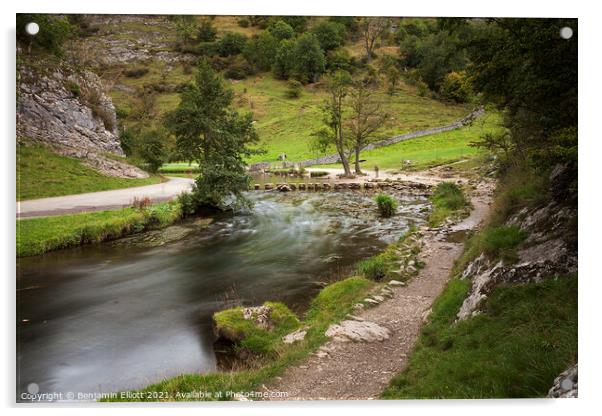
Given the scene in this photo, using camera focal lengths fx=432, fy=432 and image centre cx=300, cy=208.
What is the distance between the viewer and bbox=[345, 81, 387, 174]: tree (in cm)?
2187

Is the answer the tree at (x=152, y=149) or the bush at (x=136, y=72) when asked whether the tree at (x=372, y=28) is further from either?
the tree at (x=152, y=149)

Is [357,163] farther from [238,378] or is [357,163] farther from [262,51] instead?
[238,378]


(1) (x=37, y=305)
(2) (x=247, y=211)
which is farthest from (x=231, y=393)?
(2) (x=247, y=211)

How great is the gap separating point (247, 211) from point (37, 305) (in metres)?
9.89

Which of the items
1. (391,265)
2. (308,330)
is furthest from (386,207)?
(308,330)

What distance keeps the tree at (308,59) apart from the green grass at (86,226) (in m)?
5.35

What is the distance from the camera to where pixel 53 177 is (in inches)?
327

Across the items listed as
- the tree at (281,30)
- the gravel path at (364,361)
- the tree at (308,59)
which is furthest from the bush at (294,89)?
the gravel path at (364,361)

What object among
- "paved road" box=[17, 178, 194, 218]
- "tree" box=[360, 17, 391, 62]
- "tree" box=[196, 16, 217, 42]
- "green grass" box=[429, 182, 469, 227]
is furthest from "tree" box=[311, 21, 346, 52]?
"green grass" box=[429, 182, 469, 227]

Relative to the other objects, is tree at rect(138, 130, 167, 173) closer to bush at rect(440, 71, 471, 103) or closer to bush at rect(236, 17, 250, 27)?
bush at rect(236, 17, 250, 27)

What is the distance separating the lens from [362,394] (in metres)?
4.63

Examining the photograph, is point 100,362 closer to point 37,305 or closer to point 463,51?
point 37,305

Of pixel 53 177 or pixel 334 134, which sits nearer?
pixel 53 177

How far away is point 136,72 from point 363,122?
18443mm
